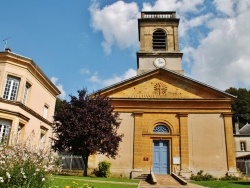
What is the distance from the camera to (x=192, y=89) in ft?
74.9

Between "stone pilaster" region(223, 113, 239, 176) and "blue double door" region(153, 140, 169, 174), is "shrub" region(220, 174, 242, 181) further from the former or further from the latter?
"blue double door" region(153, 140, 169, 174)

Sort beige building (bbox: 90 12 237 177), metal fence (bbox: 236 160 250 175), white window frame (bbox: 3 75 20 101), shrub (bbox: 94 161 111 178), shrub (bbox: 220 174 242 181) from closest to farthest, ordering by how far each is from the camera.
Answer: white window frame (bbox: 3 75 20 101)
shrub (bbox: 220 174 242 181)
shrub (bbox: 94 161 111 178)
beige building (bbox: 90 12 237 177)
metal fence (bbox: 236 160 250 175)

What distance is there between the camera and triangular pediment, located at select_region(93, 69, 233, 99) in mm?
22609

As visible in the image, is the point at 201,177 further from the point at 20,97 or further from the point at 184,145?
the point at 20,97

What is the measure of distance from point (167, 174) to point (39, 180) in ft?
51.2

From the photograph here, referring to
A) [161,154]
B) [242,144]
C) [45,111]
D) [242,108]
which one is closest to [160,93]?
[161,154]

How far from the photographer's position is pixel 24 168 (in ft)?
20.8

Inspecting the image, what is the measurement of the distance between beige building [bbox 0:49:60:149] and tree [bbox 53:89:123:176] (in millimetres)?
1592

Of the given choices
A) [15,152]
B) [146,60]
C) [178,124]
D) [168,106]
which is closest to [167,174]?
[178,124]

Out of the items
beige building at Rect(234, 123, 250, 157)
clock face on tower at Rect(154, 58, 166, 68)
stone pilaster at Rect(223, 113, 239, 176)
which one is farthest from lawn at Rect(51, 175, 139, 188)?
beige building at Rect(234, 123, 250, 157)

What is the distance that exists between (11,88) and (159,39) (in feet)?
54.4

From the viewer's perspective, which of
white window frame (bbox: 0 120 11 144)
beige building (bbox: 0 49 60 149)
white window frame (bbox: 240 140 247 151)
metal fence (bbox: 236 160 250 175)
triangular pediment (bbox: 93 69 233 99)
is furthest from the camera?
white window frame (bbox: 240 140 247 151)

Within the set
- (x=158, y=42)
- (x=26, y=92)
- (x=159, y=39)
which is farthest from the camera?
(x=159, y=39)

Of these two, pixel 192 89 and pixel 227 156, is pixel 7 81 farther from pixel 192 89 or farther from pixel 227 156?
pixel 227 156
